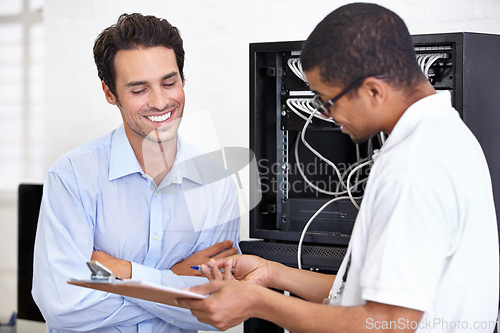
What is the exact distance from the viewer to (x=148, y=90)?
1466 millimetres

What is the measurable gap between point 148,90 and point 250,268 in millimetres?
513

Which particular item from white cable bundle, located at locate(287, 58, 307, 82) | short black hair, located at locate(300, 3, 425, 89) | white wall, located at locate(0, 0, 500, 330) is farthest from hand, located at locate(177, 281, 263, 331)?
white wall, located at locate(0, 0, 500, 330)

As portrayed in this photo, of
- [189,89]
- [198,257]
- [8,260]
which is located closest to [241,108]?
[189,89]

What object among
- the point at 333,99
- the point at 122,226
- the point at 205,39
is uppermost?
the point at 205,39

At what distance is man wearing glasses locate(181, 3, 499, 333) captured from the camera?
0.87m

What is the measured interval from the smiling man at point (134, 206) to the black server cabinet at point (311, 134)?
144 millimetres

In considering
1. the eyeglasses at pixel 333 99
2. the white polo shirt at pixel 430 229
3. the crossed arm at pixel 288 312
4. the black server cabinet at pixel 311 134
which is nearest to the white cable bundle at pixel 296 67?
the black server cabinet at pixel 311 134

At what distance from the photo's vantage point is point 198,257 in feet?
4.75

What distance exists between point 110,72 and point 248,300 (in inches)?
31.6

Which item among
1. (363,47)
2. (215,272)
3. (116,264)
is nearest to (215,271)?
(215,272)

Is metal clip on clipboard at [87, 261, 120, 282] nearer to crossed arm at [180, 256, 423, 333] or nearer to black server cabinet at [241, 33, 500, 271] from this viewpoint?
crossed arm at [180, 256, 423, 333]

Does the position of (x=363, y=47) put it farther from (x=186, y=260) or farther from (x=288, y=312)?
(x=186, y=260)

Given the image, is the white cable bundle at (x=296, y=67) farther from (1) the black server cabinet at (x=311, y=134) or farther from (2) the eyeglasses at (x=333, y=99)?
(2) the eyeglasses at (x=333, y=99)

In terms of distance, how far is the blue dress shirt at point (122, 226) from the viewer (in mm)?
1356
